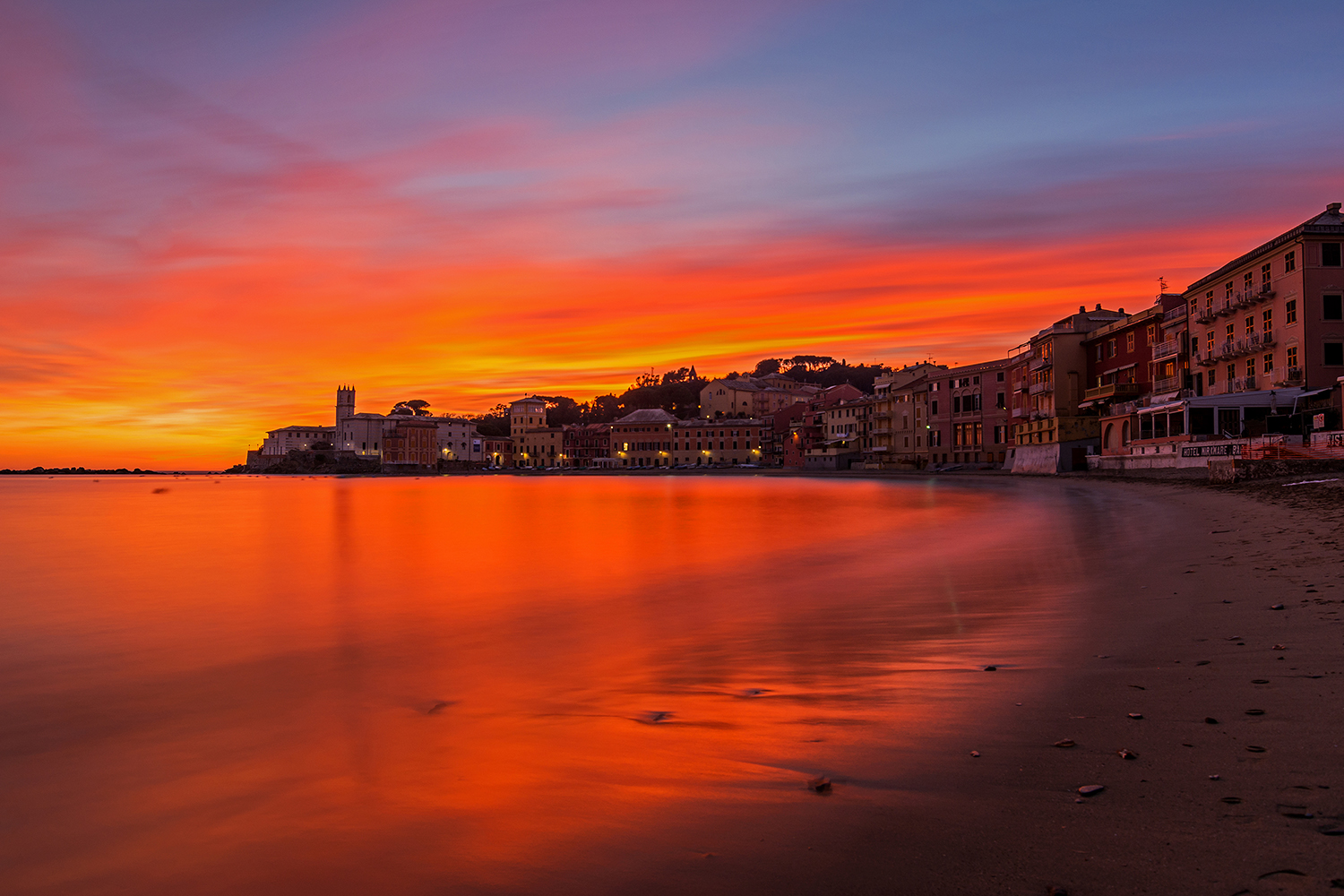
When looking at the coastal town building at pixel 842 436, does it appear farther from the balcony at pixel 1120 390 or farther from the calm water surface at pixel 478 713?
the calm water surface at pixel 478 713

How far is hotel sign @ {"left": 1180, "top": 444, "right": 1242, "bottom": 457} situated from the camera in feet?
108

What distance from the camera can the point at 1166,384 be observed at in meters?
52.3

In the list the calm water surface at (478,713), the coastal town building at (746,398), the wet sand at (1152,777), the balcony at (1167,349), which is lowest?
the calm water surface at (478,713)

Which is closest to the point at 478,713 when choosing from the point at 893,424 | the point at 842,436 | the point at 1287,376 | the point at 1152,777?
the point at 1152,777

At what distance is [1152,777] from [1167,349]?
58.7 meters

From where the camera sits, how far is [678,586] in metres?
15.1

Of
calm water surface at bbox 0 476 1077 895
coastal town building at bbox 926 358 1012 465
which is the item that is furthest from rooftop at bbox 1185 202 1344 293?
coastal town building at bbox 926 358 1012 465

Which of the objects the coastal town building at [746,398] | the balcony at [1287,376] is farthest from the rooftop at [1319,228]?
the coastal town building at [746,398]

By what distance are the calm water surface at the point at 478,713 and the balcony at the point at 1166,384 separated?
41985 millimetres

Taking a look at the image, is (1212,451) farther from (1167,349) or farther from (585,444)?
(585,444)

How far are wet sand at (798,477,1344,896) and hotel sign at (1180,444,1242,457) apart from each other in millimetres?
30198

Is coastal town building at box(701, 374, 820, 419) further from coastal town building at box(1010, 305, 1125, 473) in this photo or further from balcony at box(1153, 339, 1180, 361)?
balcony at box(1153, 339, 1180, 361)

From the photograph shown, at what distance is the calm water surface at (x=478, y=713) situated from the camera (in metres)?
4.05

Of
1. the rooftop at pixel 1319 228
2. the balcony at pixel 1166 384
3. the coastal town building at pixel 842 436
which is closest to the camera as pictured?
the rooftop at pixel 1319 228
